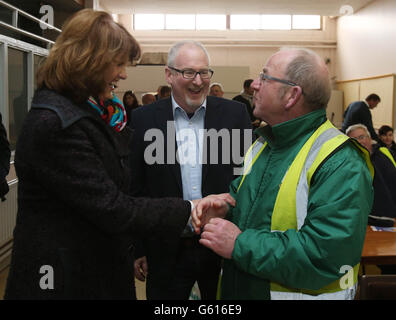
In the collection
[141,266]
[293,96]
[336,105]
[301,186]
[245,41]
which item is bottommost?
[141,266]

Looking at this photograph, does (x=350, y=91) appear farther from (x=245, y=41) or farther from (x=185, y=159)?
(x=185, y=159)

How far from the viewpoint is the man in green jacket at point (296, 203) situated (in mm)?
1187

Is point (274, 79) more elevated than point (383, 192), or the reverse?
point (274, 79)

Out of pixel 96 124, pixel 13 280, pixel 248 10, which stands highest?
pixel 248 10

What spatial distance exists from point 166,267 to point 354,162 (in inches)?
42.3

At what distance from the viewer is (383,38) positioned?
9.71 m

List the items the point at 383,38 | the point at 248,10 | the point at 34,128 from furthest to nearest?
the point at 248,10 < the point at 383,38 < the point at 34,128

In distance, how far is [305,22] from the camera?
13922mm

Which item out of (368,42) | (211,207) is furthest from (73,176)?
(368,42)

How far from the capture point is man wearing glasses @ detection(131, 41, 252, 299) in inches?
76.6

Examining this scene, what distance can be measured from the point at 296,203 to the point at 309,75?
432 mm
